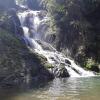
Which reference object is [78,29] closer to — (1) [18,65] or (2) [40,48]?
(2) [40,48]

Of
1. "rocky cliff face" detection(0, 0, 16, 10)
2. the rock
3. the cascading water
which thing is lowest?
the rock

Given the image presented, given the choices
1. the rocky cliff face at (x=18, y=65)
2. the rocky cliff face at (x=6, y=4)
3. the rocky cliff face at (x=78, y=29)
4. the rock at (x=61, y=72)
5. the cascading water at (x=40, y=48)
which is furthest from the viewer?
the rocky cliff face at (x=6, y=4)

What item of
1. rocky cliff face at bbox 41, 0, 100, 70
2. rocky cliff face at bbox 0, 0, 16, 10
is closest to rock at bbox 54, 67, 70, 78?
rocky cliff face at bbox 41, 0, 100, 70

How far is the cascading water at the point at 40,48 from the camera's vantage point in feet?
131

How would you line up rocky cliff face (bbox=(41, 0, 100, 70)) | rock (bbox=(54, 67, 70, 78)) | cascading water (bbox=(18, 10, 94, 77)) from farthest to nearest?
rocky cliff face (bbox=(41, 0, 100, 70)), cascading water (bbox=(18, 10, 94, 77)), rock (bbox=(54, 67, 70, 78))

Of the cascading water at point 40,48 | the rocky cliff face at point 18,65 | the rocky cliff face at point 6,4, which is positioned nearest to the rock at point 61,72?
the cascading water at point 40,48

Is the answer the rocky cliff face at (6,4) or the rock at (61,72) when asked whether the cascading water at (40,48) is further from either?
the rocky cliff face at (6,4)

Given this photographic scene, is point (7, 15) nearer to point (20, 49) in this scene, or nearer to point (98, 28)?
point (20, 49)

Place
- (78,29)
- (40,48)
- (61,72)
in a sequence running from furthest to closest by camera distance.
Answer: (78,29) < (40,48) < (61,72)

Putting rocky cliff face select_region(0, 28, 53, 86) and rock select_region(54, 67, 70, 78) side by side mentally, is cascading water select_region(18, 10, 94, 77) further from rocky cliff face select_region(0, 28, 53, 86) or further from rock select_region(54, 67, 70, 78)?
rocky cliff face select_region(0, 28, 53, 86)

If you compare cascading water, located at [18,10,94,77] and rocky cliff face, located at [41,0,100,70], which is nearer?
cascading water, located at [18,10,94,77]

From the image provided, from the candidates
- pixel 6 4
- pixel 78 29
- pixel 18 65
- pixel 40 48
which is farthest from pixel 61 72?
pixel 6 4

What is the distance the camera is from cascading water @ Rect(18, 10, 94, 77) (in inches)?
1576

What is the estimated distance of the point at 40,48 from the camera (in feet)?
152
